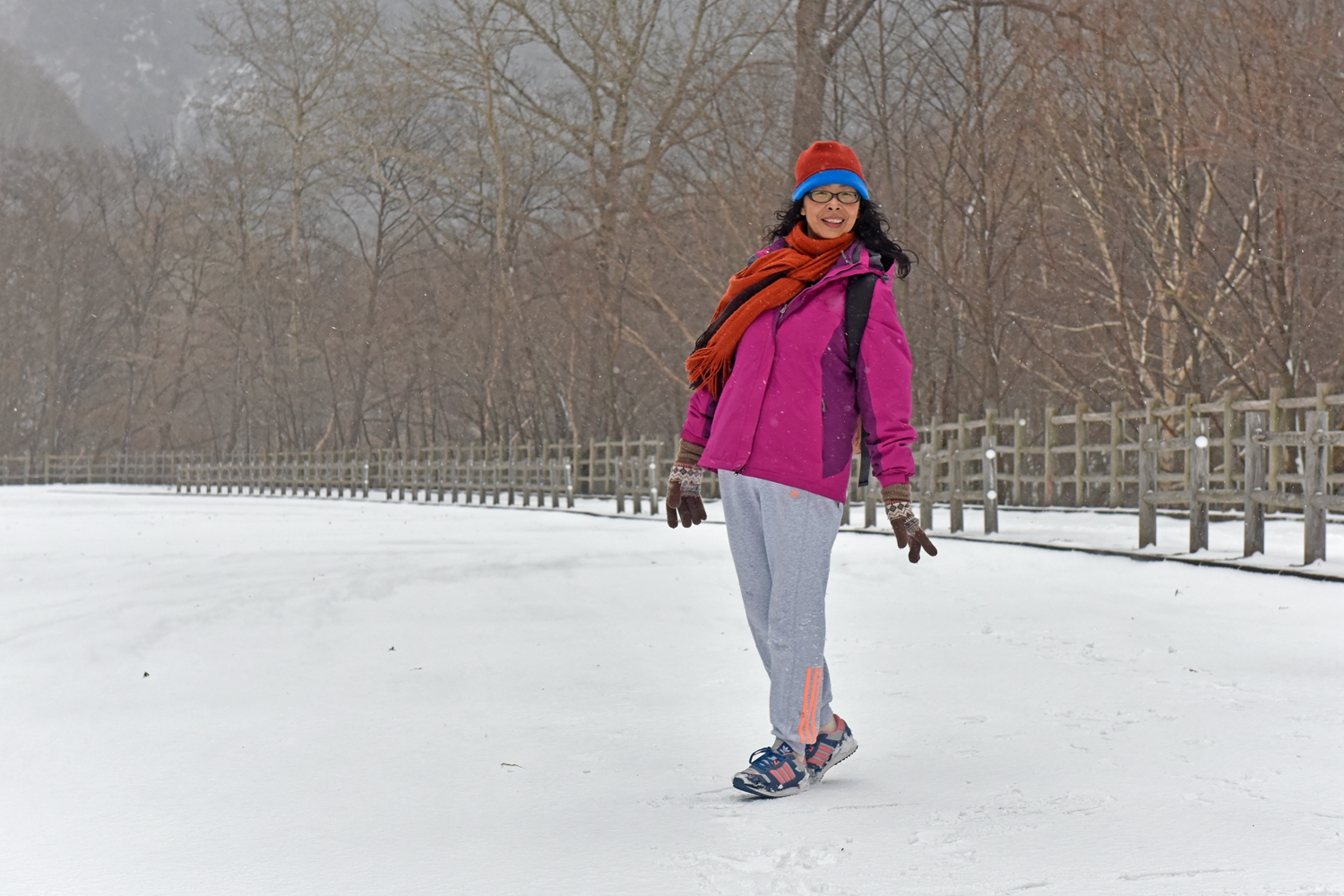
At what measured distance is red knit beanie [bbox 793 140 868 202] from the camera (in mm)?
3635

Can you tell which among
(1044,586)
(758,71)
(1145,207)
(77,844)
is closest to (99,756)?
(77,844)

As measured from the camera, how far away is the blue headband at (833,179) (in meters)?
3.63

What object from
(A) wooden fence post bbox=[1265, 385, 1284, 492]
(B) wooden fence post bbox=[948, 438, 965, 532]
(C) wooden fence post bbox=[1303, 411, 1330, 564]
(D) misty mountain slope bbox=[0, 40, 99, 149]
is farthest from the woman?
(D) misty mountain slope bbox=[0, 40, 99, 149]

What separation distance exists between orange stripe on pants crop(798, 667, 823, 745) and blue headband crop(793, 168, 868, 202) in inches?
51.1

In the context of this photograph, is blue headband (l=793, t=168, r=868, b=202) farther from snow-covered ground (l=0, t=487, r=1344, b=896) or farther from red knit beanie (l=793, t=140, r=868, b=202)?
snow-covered ground (l=0, t=487, r=1344, b=896)

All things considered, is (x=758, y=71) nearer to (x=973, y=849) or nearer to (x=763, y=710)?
(x=763, y=710)

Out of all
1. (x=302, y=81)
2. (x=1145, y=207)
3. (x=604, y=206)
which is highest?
(x=302, y=81)

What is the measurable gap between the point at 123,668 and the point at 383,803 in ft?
8.06

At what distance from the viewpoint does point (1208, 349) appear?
18.4 m

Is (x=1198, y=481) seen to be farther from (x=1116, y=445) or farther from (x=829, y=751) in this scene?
(x=829, y=751)

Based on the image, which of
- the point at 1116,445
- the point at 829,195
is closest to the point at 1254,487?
the point at 1116,445

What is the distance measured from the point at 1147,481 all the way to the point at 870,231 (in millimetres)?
8488

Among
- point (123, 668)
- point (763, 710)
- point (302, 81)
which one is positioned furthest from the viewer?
point (302, 81)

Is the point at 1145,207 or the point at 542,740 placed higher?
the point at 1145,207
